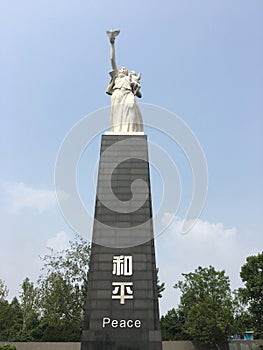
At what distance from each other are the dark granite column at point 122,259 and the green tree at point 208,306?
15.2m

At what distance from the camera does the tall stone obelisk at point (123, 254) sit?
7.95m

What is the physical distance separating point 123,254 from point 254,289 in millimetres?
13410

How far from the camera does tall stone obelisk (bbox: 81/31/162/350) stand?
26.1 feet

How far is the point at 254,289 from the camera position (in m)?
19.2

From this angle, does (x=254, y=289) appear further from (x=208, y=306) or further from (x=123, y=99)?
(x=123, y=99)

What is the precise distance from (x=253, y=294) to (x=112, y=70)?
50.1 feet

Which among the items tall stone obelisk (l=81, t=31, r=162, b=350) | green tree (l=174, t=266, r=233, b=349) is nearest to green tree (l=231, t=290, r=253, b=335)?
green tree (l=174, t=266, r=233, b=349)

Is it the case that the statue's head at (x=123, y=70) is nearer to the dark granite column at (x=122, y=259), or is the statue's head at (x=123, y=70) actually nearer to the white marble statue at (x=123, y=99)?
the white marble statue at (x=123, y=99)

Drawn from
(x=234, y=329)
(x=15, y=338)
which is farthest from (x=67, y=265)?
(x=234, y=329)

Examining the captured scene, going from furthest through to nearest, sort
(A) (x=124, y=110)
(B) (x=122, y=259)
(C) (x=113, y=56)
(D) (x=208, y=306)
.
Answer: (D) (x=208, y=306)
(C) (x=113, y=56)
(A) (x=124, y=110)
(B) (x=122, y=259)

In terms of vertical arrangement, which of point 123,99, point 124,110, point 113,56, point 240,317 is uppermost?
point 113,56

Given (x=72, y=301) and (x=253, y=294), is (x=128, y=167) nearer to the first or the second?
(x=253, y=294)

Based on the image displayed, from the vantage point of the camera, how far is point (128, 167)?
10508 millimetres

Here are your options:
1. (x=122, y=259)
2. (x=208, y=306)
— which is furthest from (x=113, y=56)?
(x=208, y=306)
